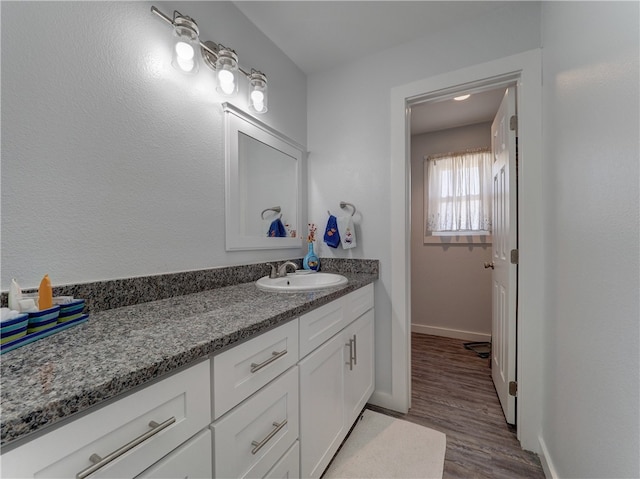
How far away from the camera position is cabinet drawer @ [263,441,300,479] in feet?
2.97

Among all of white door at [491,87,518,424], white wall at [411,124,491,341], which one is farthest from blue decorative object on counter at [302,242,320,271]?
white wall at [411,124,491,341]

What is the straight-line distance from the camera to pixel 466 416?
1.73m

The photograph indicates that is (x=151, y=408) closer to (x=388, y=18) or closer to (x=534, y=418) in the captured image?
(x=534, y=418)

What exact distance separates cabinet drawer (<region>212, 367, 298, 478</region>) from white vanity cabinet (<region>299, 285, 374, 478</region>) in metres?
0.08

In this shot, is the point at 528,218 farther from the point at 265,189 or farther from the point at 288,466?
the point at 288,466

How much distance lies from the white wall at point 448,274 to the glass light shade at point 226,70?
8.22ft

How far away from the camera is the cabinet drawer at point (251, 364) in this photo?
0.70 meters

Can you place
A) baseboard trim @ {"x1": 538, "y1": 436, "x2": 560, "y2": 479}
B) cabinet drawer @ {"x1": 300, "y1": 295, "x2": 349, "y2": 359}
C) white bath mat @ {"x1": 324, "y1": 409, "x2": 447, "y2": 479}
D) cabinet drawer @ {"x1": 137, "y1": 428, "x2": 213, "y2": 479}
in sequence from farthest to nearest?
white bath mat @ {"x1": 324, "y1": 409, "x2": 447, "y2": 479}
baseboard trim @ {"x1": 538, "y1": 436, "x2": 560, "y2": 479}
cabinet drawer @ {"x1": 300, "y1": 295, "x2": 349, "y2": 359}
cabinet drawer @ {"x1": 137, "y1": 428, "x2": 213, "y2": 479}

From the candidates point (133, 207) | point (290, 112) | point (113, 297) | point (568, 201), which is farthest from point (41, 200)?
point (568, 201)

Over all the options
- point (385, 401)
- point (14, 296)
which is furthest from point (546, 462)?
point (14, 296)

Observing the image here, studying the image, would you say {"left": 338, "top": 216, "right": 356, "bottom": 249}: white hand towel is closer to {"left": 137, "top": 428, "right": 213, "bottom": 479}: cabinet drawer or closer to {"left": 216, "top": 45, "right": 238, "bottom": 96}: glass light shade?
{"left": 216, "top": 45, "right": 238, "bottom": 96}: glass light shade

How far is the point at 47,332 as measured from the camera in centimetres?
70

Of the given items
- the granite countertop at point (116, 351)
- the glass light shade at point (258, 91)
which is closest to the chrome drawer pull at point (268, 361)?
the granite countertop at point (116, 351)

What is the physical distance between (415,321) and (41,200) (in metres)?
3.38
